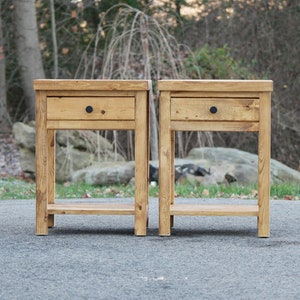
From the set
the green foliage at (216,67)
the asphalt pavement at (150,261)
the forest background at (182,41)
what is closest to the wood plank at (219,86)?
the asphalt pavement at (150,261)

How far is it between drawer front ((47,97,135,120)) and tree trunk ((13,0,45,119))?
1096cm

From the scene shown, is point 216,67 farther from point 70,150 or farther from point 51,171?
point 51,171

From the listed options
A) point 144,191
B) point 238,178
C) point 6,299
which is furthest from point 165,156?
point 238,178

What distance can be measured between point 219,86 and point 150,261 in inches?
56.2

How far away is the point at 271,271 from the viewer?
4.73 m

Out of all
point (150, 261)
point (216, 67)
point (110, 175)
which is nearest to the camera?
point (150, 261)

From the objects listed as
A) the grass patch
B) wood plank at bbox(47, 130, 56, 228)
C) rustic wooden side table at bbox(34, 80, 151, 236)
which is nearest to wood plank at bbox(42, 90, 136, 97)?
rustic wooden side table at bbox(34, 80, 151, 236)

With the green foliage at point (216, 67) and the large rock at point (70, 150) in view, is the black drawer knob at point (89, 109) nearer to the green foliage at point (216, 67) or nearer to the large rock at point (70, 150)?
the large rock at point (70, 150)

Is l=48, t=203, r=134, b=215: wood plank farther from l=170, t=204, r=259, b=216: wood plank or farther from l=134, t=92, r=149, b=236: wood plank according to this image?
l=170, t=204, r=259, b=216: wood plank

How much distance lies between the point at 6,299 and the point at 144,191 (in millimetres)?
1998

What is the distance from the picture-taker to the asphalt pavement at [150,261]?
4254 millimetres

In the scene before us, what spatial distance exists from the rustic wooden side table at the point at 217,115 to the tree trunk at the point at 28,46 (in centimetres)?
1112

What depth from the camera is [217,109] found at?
5867 millimetres

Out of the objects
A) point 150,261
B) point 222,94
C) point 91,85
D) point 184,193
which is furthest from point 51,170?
point 184,193
